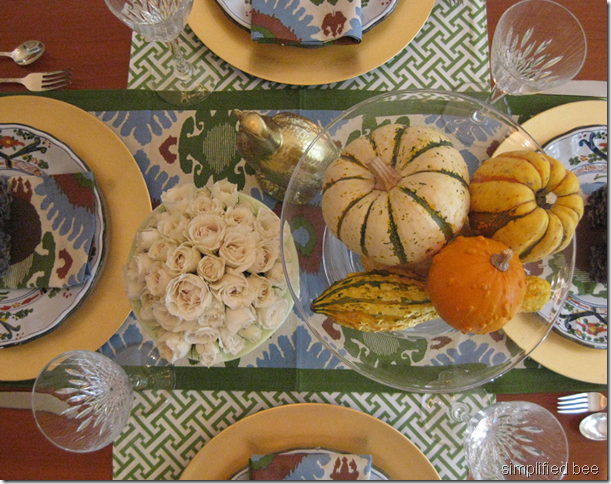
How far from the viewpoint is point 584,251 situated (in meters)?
0.72

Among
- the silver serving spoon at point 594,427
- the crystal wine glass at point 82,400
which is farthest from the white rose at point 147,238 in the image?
the silver serving spoon at point 594,427

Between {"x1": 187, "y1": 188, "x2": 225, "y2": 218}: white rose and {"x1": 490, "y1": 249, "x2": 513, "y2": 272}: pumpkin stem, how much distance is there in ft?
1.25

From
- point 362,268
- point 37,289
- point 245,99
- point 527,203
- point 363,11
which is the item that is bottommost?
point 37,289

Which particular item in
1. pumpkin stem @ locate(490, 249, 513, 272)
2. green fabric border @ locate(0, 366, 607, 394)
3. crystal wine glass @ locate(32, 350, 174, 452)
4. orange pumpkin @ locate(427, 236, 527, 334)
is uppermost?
pumpkin stem @ locate(490, 249, 513, 272)

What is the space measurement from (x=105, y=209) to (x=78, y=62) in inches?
14.3

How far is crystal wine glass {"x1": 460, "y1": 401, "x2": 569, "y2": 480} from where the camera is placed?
0.67 meters

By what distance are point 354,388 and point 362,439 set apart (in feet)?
0.29

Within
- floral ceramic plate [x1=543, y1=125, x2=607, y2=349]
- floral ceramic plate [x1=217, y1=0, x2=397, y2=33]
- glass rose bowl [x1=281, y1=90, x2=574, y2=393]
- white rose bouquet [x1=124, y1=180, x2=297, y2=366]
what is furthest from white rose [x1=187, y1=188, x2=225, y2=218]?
floral ceramic plate [x1=543, y1=125, x2=607, y2=349]

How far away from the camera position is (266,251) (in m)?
0.57

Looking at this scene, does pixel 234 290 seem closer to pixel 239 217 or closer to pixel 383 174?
pixel 239 217

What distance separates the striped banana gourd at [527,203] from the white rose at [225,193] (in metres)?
0.36

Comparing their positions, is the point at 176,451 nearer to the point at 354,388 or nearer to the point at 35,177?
the point at 354,388

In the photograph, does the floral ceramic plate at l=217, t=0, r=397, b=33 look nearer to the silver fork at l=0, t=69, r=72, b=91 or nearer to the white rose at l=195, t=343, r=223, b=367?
the silver fork at l=0, t=69, r=72, b=91

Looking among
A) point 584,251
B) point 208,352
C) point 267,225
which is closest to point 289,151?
point 267,225
